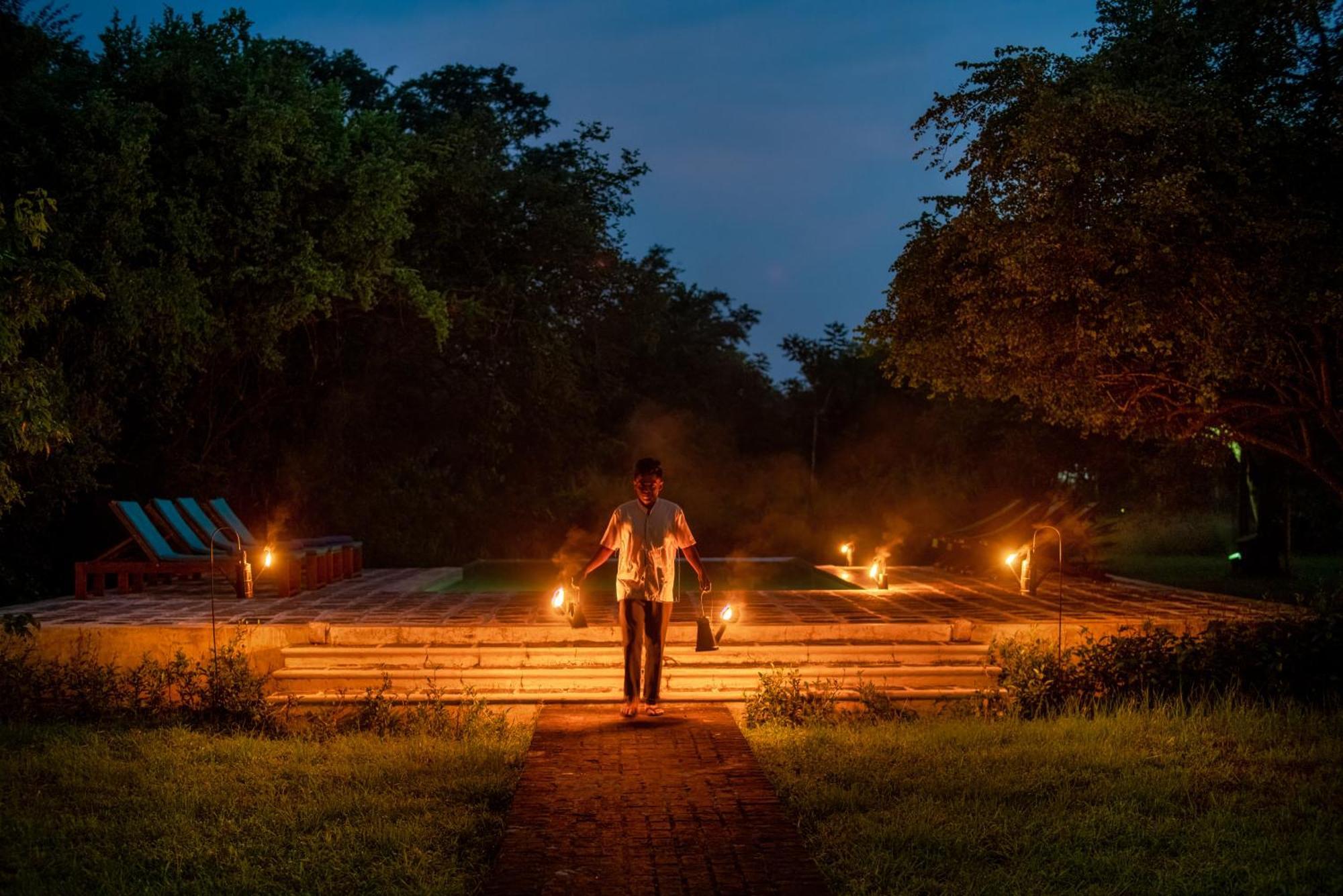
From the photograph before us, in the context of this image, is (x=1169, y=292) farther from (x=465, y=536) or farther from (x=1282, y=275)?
(x=465, y=536)

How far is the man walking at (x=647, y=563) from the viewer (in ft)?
23.2

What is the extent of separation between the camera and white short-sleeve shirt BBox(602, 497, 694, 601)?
7.07 m

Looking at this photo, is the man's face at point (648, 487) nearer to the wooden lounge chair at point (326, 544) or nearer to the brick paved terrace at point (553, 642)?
the brick paved terrace at point (553, 642)

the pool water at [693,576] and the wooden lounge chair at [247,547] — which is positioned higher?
the wooden lounge chair at [247,547]

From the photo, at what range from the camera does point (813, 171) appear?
12100 cm

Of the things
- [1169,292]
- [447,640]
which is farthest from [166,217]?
[1169,292]

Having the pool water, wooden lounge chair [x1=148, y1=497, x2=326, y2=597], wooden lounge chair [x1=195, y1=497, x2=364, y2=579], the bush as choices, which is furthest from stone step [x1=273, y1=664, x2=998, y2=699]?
the pool water

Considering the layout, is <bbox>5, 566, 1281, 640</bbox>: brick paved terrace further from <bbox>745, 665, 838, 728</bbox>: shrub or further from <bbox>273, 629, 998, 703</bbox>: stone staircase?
<bbox>745, 665, 838, 728</bbox>: shrub

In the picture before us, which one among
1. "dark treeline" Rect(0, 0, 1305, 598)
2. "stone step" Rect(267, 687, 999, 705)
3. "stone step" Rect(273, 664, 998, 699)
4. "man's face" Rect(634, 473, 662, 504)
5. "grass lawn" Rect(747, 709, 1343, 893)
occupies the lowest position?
"grass lawn" Rect(747, 709, 1343, 893)

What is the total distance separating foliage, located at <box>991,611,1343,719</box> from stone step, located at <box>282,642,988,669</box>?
91 cm

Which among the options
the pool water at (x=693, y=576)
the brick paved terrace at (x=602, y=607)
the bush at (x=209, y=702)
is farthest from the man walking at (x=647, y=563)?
the pool water at (x=693, y=576)

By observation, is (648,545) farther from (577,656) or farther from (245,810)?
(245,810)

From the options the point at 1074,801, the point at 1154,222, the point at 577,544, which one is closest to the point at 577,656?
the point at 1074,801

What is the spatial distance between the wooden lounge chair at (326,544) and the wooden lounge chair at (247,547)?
18 cm
